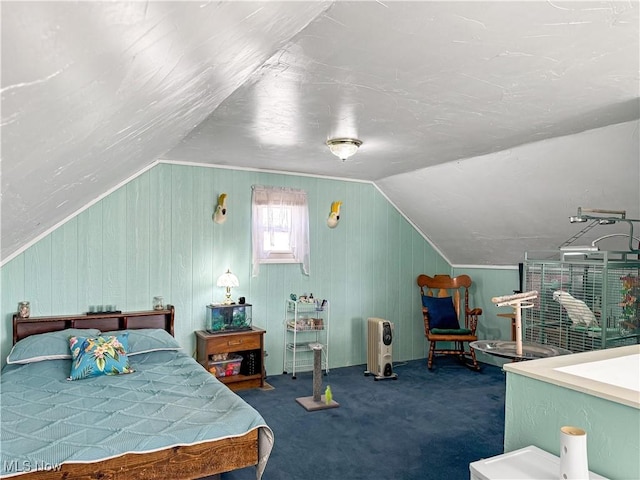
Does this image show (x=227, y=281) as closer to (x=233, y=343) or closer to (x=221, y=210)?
(x=233, y=343)

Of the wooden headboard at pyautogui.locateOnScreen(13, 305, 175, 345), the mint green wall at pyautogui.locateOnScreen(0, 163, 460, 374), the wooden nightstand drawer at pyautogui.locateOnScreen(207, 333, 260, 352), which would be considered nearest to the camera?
the wooden headboard at pyautogui.locateOnScreen(13, 305, 175, 345)

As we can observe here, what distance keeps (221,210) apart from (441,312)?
122 inches

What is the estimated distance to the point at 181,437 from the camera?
93.9 inches

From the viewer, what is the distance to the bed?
2.18 m

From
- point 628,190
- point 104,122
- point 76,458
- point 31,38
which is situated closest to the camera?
point 31,38

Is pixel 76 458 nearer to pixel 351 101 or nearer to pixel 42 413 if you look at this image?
pixel 42 413

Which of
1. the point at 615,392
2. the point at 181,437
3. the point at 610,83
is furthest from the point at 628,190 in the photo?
the point at 181,437

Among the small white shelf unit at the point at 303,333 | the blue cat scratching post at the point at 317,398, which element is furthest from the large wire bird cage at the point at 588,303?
the small white shelf unit at the point at 303,333

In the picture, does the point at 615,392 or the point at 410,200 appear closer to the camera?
the point at 615,392

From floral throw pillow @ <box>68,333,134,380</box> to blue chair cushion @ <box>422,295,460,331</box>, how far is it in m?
3.73

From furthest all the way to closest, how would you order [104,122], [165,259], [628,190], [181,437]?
[165,259], [628,190], [181,437], [104,122]

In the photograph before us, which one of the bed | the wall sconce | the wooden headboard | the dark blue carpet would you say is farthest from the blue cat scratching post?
the wooden headboard

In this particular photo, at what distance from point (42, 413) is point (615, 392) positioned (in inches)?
113

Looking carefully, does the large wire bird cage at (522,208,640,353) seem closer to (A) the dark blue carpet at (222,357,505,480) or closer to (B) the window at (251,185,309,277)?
(A) the dark blue carpet at (222,357,505,480)
